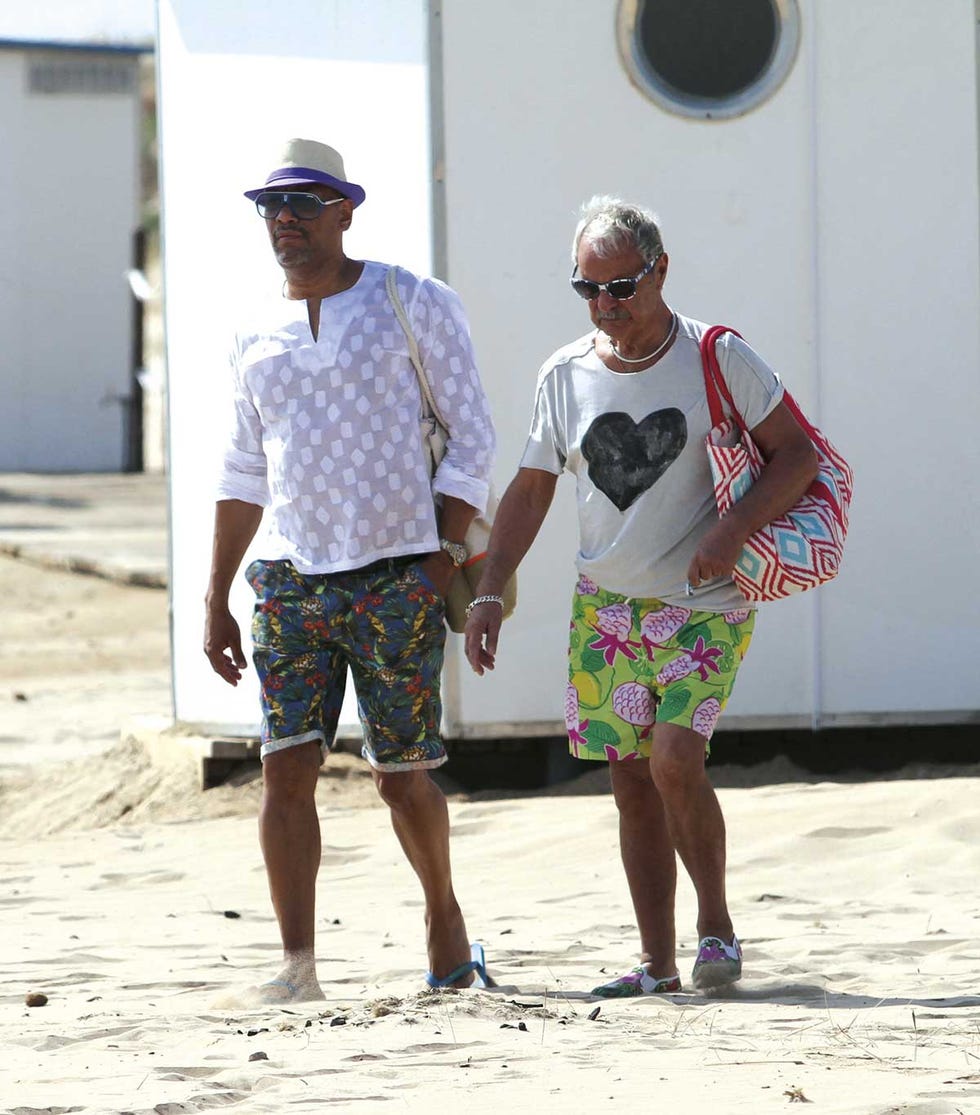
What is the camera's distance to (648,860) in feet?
15.1

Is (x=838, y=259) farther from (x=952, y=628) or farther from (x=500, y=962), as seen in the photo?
(x=500, y=962)

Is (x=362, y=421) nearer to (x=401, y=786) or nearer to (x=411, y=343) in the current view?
(x=411, y=343)

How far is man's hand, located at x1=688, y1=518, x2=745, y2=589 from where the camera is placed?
4.29 metres

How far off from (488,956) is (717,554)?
1448 mm

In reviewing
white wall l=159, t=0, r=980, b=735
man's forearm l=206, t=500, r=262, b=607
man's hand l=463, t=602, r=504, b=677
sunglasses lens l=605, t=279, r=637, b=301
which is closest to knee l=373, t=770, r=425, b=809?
man's hand l=463, t=602, r=504, b=677

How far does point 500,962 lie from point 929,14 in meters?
3.88

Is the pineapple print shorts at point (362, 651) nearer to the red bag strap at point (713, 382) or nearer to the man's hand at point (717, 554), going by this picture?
the man's hand at point (717, 554)

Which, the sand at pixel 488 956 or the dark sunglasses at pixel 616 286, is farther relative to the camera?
the dark sunglasses at pixel 616 286

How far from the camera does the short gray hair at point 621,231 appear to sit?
438 cm

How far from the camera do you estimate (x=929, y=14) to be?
7223 millimetres

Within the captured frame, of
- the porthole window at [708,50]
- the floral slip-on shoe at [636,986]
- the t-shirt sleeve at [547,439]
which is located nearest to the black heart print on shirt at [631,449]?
the t-shirt sleeve at [547,439]

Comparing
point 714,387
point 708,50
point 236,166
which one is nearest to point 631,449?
point 714,387

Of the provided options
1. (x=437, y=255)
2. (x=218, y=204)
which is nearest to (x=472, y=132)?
(x=437, y=255)

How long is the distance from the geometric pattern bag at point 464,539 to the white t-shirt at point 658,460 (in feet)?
0.94
